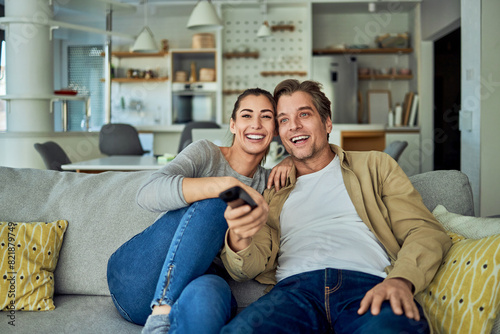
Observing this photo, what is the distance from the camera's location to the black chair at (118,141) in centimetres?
530

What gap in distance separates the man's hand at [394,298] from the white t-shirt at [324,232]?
0.20 m

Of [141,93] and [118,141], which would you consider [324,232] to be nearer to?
[118,141]

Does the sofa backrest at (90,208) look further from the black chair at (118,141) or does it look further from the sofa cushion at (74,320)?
the black chair at (118,141)

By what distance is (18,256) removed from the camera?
1.67m

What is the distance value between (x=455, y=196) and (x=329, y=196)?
0.46 metres

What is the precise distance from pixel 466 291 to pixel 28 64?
17.6 ft

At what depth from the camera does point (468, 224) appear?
1.55m

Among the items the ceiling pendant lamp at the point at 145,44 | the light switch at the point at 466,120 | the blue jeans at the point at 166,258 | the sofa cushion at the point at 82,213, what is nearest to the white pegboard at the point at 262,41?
the ceiling pendant lamp at the point at 145,44

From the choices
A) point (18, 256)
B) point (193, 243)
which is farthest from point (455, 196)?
point (18, 256)

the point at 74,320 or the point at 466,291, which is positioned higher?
the point at 466,291

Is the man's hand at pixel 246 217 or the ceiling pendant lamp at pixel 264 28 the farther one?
the ceiling pendant lamp at pixel 264 28

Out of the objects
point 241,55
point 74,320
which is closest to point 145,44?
point 241,55

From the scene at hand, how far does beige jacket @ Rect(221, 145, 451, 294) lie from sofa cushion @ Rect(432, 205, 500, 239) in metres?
0.09

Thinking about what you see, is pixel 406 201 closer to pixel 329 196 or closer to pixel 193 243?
pixel 329 196
